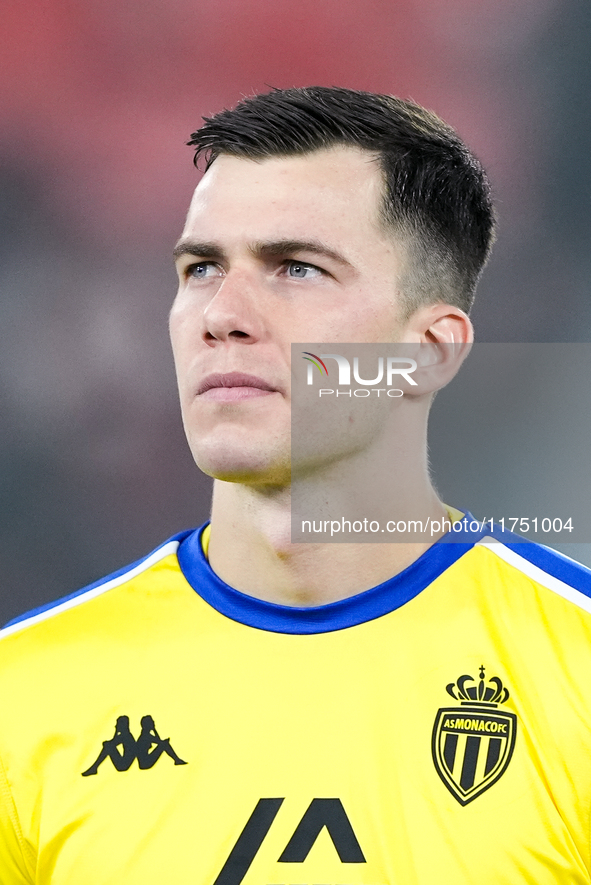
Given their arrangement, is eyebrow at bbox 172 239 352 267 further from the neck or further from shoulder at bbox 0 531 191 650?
shoulder at bbox 0 531 191 650

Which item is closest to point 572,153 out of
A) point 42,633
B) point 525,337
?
point 525,337

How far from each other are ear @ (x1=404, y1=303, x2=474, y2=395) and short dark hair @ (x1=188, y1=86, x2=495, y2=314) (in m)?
0.04

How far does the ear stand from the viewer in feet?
7.66

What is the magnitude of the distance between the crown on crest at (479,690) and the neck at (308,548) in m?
0.29

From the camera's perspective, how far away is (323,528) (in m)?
2.20

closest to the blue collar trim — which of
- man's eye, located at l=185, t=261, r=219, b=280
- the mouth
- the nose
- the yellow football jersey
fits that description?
the yellow football jersey

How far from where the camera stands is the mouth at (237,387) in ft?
6.83

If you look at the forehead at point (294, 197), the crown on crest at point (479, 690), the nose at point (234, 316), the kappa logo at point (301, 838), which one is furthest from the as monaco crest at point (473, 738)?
the forehead at point (294, 197)

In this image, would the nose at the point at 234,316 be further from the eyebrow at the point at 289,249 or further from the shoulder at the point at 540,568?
the shoulder at the point at 540,568

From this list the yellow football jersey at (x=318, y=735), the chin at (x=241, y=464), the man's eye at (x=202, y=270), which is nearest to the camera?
the yellow football jersey at (x=318, y=735)

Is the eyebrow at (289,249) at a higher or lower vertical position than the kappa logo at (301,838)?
higher

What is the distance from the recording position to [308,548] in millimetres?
2217

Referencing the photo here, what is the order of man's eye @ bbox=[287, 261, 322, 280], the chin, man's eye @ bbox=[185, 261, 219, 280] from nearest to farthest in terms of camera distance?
1. the chin
2. man's eye @ bbox=[287, 261, 322, 280]
3. man's eye @ bbox=[185, 261, 219, 280]

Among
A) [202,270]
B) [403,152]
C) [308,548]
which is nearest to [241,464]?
[308,548]
